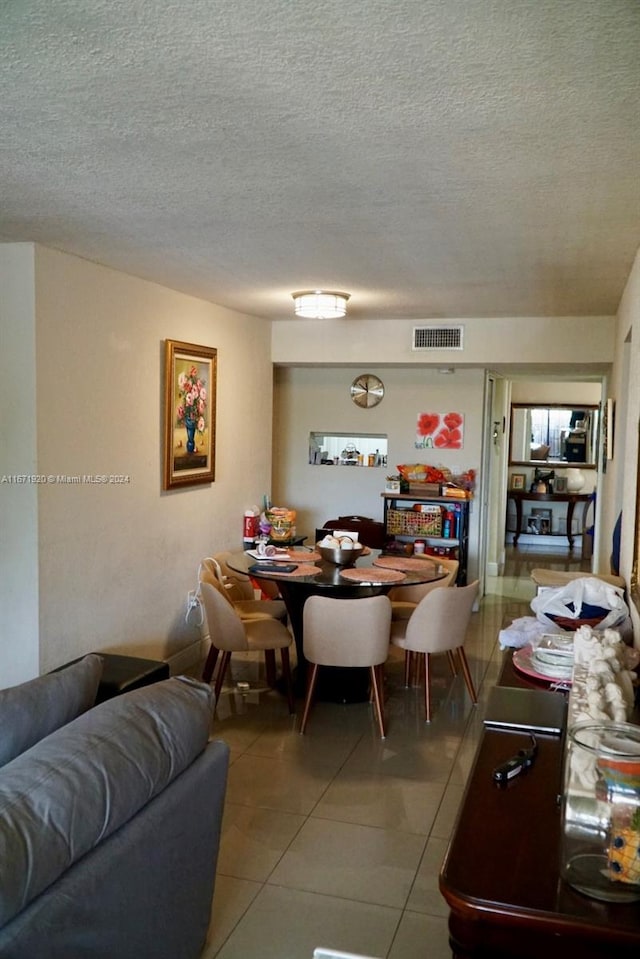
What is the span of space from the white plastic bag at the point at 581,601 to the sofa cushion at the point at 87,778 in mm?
1562

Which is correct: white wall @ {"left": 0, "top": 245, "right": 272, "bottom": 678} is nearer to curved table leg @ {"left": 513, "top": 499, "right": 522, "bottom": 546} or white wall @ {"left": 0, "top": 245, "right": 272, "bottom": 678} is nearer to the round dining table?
the round dining table

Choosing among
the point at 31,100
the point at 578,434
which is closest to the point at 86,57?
the point at 31,100

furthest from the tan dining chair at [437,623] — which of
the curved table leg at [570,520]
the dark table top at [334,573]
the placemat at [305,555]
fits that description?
the curved table leg at [570,520]

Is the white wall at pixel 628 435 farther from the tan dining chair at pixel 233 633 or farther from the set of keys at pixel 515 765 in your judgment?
the tan dining chair at pixel 233 633

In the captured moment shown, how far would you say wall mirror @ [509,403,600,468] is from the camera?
Answer: 11.2m

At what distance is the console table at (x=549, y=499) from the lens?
35.2ft

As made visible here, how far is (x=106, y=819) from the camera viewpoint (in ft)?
5.59

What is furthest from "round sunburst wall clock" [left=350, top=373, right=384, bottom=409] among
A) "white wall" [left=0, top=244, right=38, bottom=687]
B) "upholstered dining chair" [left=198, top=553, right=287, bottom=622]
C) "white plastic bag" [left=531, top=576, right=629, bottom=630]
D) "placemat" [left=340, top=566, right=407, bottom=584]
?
"white plastic bag" [left=531, top=576, right=629, bottom=630]

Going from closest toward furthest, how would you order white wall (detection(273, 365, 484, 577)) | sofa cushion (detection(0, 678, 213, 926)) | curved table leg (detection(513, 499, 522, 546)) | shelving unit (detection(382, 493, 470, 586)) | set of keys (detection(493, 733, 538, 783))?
sofa cushion (detection(0, 678, 213, 926))
set of keys (detection(493, 733, 538, 783))
shelving unit (detection(382, 493, 470, 586))
white wall (detection(273, 365, 484, 577))
curved table leg (detection(513, 499, 522, 546))

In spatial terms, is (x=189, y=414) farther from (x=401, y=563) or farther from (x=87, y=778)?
(x=87, y=778)

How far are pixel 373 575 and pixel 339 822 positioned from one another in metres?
1.55

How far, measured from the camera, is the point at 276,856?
2.94 meters

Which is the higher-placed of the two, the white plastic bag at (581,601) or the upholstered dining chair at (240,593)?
the white plastic bag at (581,601)

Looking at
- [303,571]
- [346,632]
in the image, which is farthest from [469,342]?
[346,632]
